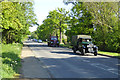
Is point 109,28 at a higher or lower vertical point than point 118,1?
lower

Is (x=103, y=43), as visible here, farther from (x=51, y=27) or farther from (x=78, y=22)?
(x=51, y=27)

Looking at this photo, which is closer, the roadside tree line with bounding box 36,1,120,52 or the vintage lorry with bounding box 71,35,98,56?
the vintage lorry with bounding box 71,35,98,56

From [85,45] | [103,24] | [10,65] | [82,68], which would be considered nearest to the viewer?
[10,65]

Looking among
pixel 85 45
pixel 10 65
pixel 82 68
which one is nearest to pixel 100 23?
pixel 85 45

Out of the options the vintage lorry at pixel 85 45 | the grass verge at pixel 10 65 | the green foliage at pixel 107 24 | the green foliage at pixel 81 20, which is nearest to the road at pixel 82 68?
the grass verge at pixel 10 65

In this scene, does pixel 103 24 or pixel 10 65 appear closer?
pixel 10 65

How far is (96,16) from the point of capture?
107 ft

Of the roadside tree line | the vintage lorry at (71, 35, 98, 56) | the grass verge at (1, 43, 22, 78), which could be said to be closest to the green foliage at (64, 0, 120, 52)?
the roadside tree line

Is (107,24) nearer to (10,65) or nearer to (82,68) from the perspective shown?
(82,68)

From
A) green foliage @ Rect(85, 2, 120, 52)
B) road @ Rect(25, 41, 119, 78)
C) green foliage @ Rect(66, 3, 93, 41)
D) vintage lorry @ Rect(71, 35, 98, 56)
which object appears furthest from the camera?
green foliage @ Rect(66, 3, 93, 41)

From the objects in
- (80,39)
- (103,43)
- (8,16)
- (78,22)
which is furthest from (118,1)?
(8,16)

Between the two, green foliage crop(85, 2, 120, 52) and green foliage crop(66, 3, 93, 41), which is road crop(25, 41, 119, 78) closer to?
green foliage crop(85, 2, 120, 52)

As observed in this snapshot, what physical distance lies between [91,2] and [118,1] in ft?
16.2

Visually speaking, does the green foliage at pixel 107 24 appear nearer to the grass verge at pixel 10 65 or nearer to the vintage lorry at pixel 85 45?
the vintage lorry at pixel 85 45
